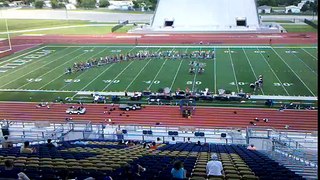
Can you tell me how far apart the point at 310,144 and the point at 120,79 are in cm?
1510

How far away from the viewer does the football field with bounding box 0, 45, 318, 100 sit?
86.2ft

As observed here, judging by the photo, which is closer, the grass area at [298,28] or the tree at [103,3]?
the grass area at [298,28]

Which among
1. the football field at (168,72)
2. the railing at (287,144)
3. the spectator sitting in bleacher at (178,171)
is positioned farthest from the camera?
the football field at (168,72)

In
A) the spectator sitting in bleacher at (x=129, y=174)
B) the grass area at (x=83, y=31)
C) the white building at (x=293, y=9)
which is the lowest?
the grass area at (x=83, y=31)

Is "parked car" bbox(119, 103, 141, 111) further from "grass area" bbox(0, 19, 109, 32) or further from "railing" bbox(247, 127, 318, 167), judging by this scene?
"grass area" bbox(0, 19, 109, 32)

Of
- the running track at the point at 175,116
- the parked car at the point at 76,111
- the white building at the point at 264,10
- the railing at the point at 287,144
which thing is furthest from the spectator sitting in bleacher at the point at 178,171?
the white building at the point at 264,10

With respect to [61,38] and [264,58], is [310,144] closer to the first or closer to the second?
Answer: [264,58]

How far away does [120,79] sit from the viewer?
93.5ft

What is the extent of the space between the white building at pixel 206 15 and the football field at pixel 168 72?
15661 mm

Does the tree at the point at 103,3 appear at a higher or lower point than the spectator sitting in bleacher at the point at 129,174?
higher

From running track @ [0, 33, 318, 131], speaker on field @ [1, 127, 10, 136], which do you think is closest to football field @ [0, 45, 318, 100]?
running track @ [0, 33, 318, 131]

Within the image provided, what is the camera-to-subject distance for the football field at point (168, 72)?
26266mm

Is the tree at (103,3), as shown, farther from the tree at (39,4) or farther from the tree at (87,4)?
the tree at (39,4)

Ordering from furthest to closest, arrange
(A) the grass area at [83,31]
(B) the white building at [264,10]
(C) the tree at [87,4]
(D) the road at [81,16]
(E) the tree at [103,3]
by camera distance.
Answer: (E) the tree at [103,3], (C) the tree at [87,4], (B) the white building at [264,10], (D) the road at [81,16], (A) the grass area at [83,31]
